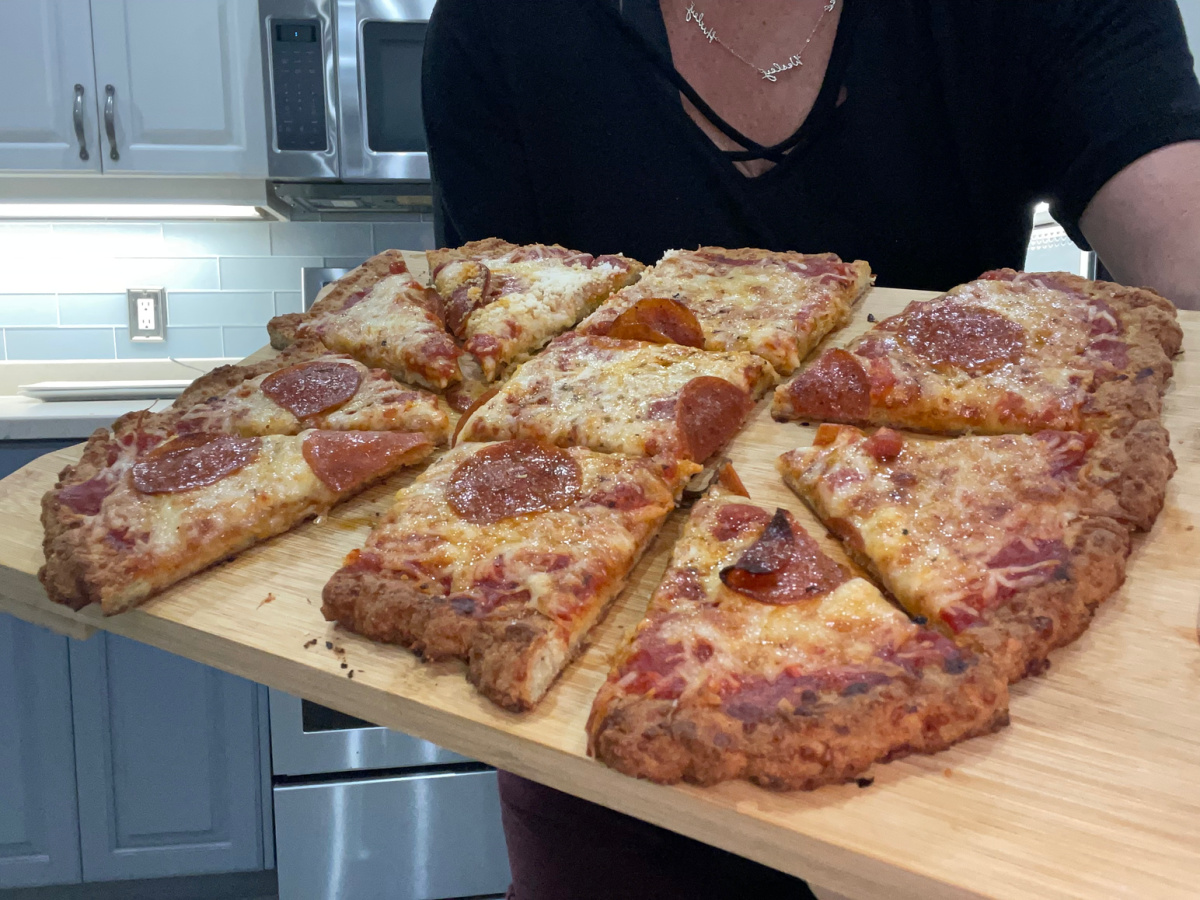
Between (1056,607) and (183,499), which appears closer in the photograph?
(1056,607)

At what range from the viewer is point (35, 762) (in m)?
3.57

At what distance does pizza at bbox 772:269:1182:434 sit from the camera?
73.2 inches


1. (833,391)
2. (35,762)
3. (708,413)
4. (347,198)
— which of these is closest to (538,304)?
(708,413)

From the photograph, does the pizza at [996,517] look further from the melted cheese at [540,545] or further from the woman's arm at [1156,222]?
the woman's arm at [1156,222]

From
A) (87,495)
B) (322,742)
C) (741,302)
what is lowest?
(322,742)

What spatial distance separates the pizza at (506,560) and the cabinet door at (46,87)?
3643 millimetres

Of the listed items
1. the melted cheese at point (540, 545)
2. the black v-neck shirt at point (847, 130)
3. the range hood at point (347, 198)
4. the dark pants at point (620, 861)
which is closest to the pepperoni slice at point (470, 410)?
the melted cheese at point (540, 545)

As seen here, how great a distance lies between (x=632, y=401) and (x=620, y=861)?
963 mm

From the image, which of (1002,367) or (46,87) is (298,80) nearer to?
(46,87)

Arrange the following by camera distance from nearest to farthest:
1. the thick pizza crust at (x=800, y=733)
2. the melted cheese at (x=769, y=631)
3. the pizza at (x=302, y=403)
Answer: the thick pizza crust at (x=800, y=733) → the melted cheese at (x=769, y=631) → the pizza at (x=302, y=403)

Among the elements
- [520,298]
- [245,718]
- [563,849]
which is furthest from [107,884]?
[520,298]

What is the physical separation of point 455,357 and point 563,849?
1.18 metres

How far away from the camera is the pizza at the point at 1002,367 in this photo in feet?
6.10

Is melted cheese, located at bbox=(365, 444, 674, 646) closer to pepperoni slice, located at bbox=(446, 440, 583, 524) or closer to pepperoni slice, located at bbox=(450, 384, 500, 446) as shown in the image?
pepperoni slice, located at bbox=(446, 440, 583, 524)
